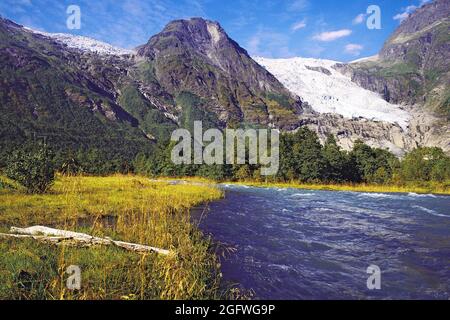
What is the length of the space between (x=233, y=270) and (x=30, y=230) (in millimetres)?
6696

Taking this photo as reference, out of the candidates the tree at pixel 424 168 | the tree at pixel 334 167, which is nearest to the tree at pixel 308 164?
the tree at pixel 334 167

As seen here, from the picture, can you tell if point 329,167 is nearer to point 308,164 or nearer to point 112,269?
point 308,164

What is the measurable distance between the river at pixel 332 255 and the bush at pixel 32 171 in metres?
11.2

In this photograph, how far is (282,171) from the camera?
255ft

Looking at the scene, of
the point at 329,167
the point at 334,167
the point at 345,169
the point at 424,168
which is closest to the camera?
the point at 424,168

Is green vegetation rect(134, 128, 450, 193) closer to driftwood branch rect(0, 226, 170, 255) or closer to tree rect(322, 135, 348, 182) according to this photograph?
tree rect(322, 135, 348, 182)

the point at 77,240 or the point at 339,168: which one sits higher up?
the point at 77,240

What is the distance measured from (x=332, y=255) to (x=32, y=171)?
1921cm

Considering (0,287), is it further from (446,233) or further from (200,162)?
→ (200,162)

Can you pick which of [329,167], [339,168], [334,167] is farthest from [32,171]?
[339,168]

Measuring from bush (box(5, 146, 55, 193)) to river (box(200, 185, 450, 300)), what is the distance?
36.7 ft

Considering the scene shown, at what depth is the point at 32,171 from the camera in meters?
22.9

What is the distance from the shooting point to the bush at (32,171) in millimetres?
22750

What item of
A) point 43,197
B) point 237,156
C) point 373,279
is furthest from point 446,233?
point 237,156
